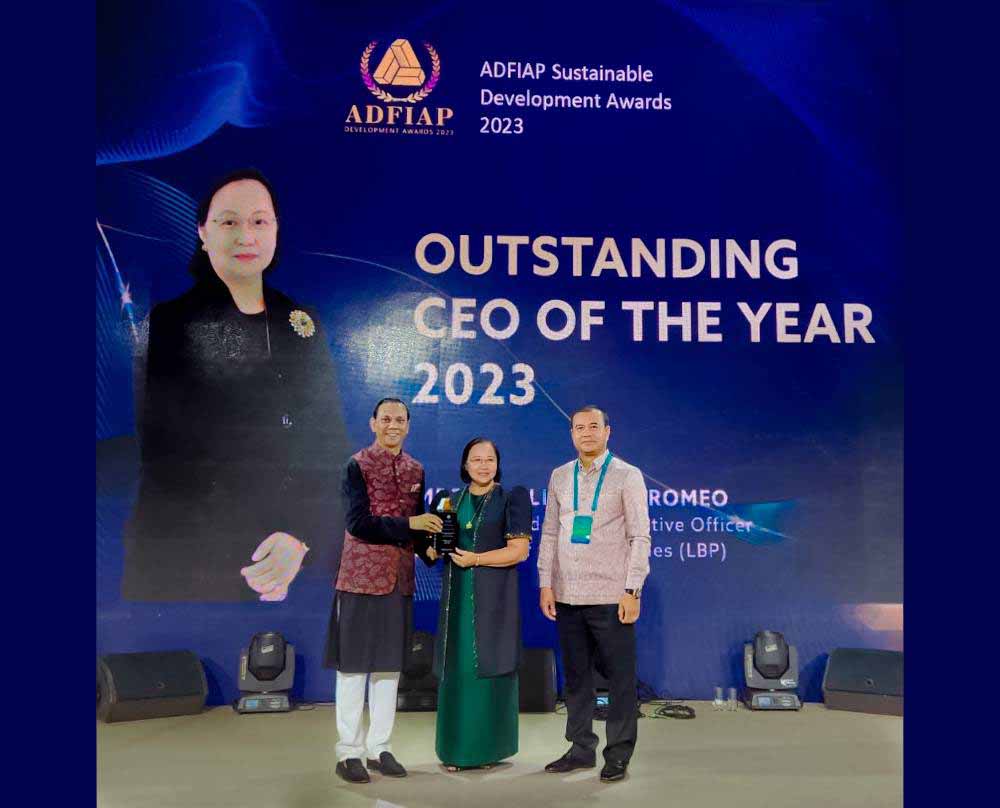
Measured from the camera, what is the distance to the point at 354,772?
442 centimetres

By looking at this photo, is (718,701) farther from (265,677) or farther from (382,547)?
(265,677)

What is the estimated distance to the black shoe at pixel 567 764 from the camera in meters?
4.53

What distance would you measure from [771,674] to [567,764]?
69.1 inches

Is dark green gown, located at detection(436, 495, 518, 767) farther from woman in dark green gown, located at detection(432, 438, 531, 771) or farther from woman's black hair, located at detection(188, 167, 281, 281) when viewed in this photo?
woman's black hair, located at detection(188, 167, 281, 281)

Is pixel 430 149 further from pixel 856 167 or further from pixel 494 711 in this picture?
pixel 494 711

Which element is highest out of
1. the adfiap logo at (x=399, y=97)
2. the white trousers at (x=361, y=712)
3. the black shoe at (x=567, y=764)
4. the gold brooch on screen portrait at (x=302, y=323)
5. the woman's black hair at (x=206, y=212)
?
the adfiap logo at (x=399, y=97)

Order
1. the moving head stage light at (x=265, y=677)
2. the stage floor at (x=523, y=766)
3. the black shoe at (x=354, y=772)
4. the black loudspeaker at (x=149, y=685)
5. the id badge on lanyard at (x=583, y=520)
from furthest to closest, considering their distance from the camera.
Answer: the moving head stage light at (x=265, y=677)
the black loudspeaker at (x=149, y=685)
the id badge on lanyard at (x=583, y=520)
the black shoe at (x=354, y=772)
the stage floor at (x=523, y=766)

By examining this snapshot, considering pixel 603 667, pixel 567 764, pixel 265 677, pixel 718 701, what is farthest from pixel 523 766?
pixel 265 677

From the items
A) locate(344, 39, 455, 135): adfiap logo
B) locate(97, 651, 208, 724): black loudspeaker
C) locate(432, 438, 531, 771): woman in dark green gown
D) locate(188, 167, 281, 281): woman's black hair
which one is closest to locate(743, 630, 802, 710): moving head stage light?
locate(432, 438, 531, 771): woman in dark green gown

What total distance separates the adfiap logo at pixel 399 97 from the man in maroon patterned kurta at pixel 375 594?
2180mm

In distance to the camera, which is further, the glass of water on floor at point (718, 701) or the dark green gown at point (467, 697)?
the glass of water on floor at point (718, 701)

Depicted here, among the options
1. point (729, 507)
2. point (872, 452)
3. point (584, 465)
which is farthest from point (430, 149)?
point (872, 452)

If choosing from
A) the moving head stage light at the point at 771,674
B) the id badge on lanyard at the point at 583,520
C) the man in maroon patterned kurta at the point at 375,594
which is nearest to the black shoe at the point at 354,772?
the man in maroon patterned kurta at the point at 375,594

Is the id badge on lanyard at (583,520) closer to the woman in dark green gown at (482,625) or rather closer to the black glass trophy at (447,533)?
→ the woman in dark green gown at (482,625)
